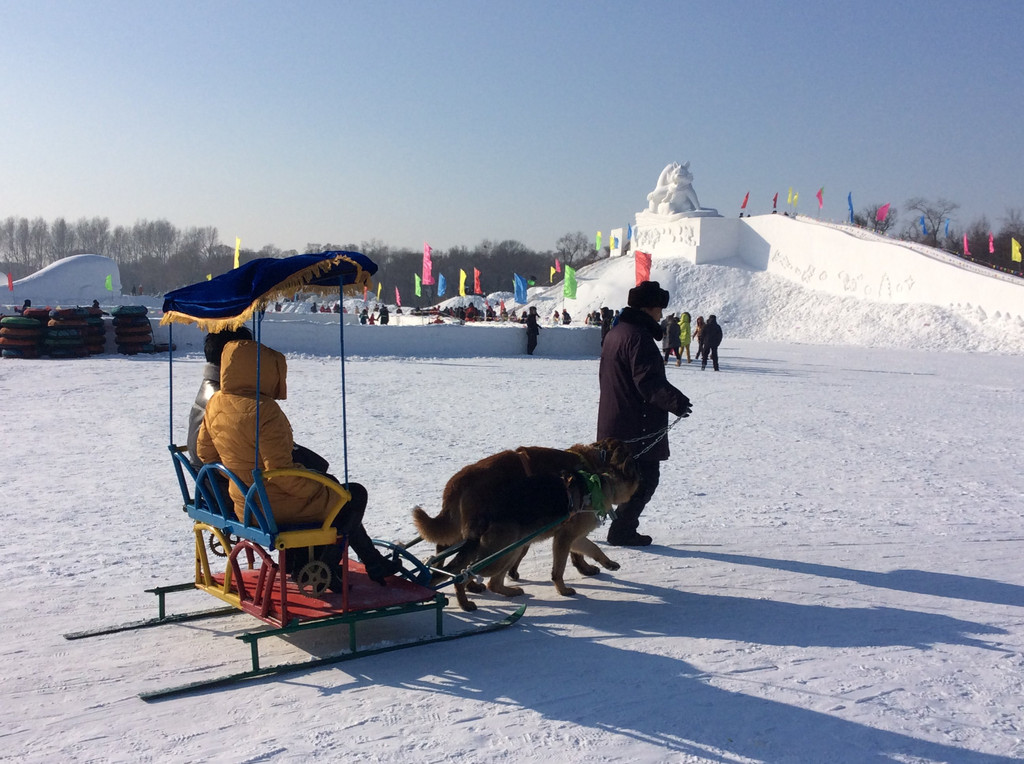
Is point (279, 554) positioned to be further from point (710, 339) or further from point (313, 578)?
point (710, 339)

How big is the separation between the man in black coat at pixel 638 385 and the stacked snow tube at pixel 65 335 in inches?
789

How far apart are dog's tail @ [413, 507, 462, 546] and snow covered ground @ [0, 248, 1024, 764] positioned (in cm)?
50

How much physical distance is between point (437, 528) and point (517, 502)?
0.50 m

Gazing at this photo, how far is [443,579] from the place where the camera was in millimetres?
4832

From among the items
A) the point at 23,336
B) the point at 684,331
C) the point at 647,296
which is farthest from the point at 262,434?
the point at 23,336

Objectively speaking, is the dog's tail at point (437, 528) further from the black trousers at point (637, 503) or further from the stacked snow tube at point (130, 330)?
the stacked snow tube at point (130, 330)

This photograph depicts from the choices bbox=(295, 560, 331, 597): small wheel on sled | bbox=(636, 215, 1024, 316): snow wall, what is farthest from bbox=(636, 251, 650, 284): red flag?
bbox=(295, 560, 331, 597): small wheel on sled

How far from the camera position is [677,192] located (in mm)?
60469

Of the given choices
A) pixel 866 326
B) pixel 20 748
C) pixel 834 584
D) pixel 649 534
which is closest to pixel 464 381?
pixel 649 534

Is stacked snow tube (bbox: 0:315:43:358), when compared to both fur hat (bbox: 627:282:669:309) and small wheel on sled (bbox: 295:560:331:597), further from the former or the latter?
small wheel on sled (bbox: 295:560:331:597)

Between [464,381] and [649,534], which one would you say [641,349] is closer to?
[649,534]

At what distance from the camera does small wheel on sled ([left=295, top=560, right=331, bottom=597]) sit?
439cm

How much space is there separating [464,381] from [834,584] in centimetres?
1345

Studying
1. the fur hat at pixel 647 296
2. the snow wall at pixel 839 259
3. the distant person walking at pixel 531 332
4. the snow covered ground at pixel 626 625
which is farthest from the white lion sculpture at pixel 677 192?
the fur hat at pixel 647 296
